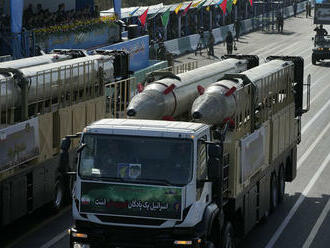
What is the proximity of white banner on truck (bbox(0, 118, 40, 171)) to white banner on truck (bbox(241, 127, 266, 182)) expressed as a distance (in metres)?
4.83

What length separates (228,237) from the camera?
14.4m

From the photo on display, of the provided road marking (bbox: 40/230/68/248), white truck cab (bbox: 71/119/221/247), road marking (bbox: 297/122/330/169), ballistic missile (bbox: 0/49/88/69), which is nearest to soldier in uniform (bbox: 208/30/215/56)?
road marking (bbox: 297/122/330/169)

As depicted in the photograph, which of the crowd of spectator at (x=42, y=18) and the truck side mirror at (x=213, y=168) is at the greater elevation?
the crowd of spectator at (x=42, y=18)

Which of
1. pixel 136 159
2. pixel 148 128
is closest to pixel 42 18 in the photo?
pixel 148 128

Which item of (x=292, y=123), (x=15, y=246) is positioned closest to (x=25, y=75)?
(x=15, y=246)

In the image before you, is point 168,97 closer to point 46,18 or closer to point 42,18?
point 42,18

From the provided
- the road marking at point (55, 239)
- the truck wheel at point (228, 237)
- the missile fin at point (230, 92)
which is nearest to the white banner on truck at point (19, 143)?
the road marking at point (55, 239)

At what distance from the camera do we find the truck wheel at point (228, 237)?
1411cm

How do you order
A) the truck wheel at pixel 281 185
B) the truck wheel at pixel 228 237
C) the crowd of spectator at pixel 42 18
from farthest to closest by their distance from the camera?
the crowd of spectator at pixel 42 18 < the truck wheel at pixel 281 185 < the truck wheel at pixel 228 237

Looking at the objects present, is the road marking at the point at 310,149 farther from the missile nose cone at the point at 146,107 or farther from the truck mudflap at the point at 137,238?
the truck mudflap at the point at 137,238

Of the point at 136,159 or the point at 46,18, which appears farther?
the point at 46,18

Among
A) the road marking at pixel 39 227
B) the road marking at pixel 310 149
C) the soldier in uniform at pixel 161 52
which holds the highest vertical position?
the soldier in uniform at pixel 161 52

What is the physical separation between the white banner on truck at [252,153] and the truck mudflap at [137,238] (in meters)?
2.83

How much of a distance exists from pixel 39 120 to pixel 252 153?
5183mm
